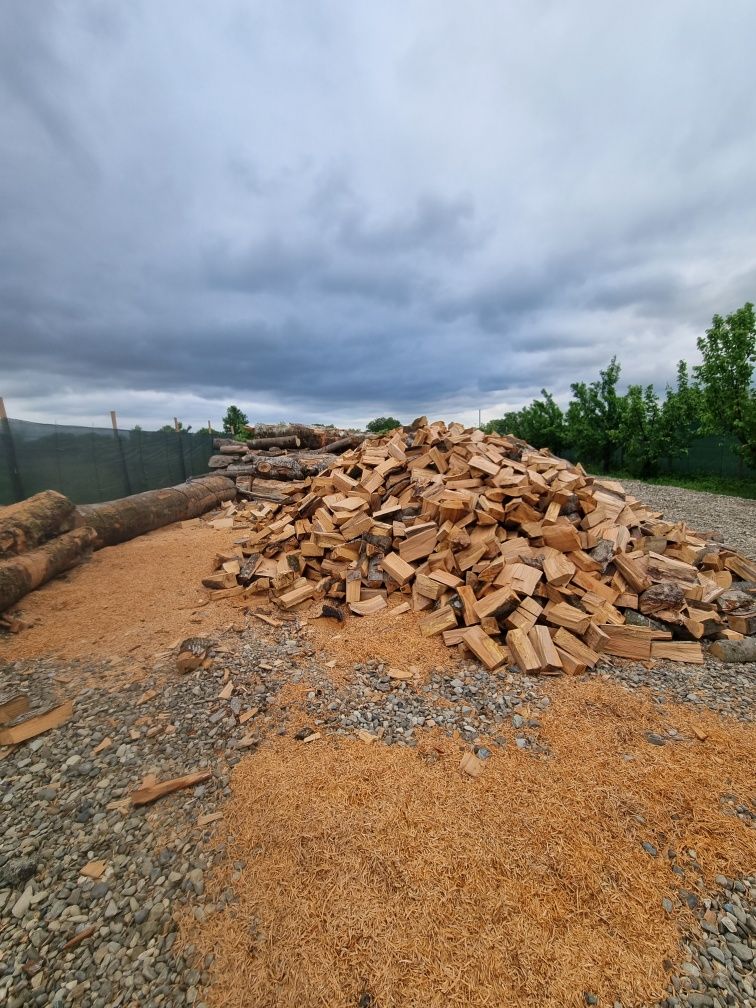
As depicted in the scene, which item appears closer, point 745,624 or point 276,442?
point 745,624

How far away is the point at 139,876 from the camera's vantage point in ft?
5.85

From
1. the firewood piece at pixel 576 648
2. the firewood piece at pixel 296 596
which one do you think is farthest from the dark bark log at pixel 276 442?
the firewood piece at pixel 576 648

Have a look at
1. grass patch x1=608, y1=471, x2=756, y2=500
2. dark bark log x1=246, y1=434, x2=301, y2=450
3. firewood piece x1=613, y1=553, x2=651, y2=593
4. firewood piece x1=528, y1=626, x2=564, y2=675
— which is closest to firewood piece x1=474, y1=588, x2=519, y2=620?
firewood piece x1=528, y1=626, x2=564, y2=675

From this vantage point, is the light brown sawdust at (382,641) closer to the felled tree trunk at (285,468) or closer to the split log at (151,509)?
the split log at (151,509)

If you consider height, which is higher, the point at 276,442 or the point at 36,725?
the point at 276,442

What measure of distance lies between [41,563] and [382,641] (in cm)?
406

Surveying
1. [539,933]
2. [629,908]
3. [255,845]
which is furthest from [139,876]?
[629,908]

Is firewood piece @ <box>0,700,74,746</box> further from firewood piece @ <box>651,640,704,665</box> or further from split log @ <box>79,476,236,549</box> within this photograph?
firewood piece @ <box>651,640,704,665</box>

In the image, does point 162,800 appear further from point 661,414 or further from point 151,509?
point 661,414

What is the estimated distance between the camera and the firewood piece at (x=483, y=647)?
126 inches

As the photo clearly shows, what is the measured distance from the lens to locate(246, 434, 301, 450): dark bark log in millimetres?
14102

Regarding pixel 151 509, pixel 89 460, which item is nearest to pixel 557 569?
pixel 151 509

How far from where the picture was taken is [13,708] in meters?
2.75

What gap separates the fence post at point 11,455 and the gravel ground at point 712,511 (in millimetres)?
12489
